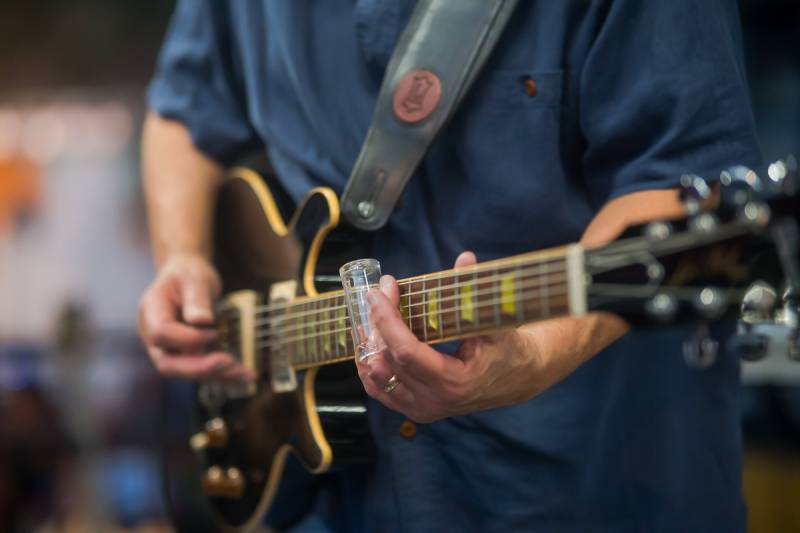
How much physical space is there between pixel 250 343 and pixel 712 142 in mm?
502

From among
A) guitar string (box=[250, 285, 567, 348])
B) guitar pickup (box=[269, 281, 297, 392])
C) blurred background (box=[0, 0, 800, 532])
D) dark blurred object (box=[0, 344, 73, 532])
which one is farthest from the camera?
dark blurred object (box=[0, 344, 73, 532])

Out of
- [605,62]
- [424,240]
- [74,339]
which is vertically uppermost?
[74,339]

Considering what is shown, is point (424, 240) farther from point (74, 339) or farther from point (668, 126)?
point (74, 339)

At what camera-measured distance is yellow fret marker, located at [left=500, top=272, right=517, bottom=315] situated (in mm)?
606

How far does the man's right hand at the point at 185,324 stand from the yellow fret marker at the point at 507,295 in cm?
40

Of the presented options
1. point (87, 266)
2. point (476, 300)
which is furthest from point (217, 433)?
point (87, 266)

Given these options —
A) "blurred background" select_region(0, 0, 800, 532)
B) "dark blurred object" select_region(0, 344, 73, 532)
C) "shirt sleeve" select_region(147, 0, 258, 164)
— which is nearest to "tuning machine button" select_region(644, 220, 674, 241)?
"shirt sleeve" select_region(147, 0, 258, 164)

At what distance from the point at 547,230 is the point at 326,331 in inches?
8.4

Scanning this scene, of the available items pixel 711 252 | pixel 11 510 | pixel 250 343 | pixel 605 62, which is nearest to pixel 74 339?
pixel 11 510

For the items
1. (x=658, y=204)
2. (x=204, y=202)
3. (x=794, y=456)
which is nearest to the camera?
(x=658, y=204)

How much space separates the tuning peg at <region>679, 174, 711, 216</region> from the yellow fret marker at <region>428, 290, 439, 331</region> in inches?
7.5

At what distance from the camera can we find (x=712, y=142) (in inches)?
27.7

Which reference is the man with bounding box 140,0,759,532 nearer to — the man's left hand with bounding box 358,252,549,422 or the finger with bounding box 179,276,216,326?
the man's left hand with bounding box 358,252,549,422

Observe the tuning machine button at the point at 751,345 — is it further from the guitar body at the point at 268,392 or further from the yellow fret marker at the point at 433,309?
the guitar body at the point at 268,392
